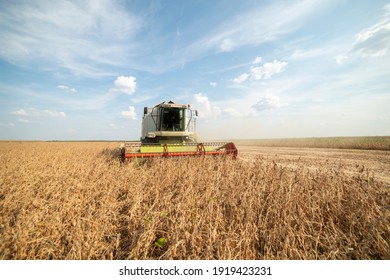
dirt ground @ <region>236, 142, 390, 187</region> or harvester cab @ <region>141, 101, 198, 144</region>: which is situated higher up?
harvester cab @ <region>141, 101, 198, 144</region>

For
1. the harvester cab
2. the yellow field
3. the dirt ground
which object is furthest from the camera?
the harvester cab

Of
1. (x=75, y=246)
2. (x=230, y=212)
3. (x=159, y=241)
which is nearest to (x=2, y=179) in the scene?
(x=75, y=246)

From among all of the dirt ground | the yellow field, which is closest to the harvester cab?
the dirt ground

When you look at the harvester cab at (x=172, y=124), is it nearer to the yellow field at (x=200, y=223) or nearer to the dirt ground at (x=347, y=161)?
the dirt ground at (x=347, y=161)

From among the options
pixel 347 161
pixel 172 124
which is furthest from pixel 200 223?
pixel 347 161

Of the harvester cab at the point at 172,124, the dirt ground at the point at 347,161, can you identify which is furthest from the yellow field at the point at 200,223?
the harvester cab at the point at 172,124

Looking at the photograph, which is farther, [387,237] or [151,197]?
[151,197]

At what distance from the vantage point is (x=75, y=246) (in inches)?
64.0

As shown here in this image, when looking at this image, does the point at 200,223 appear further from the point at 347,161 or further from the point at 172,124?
the point at 347,161

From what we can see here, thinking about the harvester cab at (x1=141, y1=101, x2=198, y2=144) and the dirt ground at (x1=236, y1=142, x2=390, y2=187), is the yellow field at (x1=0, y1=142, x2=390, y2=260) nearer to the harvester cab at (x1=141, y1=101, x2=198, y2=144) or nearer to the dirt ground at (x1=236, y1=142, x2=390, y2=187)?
the dirt ground at (x1=236, y1=142, x2=390, y2=187)

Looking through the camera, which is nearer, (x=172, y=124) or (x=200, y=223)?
(x=200, y=223)

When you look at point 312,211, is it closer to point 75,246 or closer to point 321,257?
point 321,257

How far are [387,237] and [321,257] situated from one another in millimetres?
744
